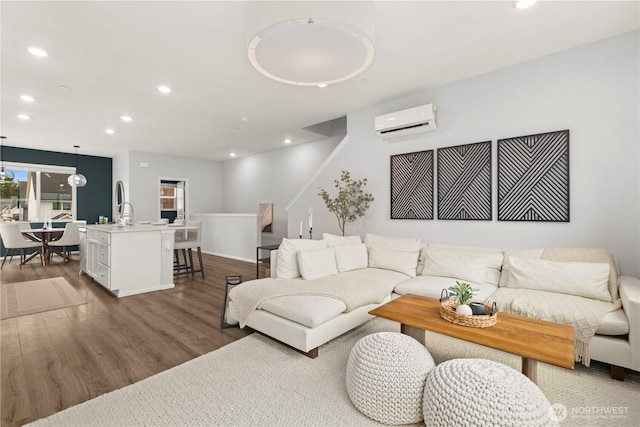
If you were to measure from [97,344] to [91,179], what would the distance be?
23.7 ft

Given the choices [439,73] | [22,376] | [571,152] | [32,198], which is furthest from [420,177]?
[32,198]

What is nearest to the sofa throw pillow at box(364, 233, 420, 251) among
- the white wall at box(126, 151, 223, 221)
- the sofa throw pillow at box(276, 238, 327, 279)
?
the sofa throw pillow at box(276, 238, 327, 279)

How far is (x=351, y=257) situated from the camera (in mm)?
3662

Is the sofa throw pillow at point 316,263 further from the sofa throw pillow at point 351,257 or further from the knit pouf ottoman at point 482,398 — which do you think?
the knit pouf ottoman at point 482,398

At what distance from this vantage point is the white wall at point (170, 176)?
7.56 metres

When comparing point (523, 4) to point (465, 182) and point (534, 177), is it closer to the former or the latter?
point (534, 177)

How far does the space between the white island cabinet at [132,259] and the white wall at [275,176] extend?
11.0 ft

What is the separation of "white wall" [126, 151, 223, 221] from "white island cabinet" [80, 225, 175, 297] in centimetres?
306

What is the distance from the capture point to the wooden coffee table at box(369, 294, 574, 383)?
1.62m

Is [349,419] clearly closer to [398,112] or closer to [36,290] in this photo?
[398,112]

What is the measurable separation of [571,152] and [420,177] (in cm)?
154

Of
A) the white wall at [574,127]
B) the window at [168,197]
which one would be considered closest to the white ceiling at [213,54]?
the white wall at [574,127]

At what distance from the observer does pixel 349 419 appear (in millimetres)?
1666

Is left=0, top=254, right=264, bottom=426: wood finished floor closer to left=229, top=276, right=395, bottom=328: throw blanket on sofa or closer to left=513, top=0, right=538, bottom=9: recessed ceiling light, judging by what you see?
left=229, top=276, right=395, bottom=328: throw blanket on sofa
